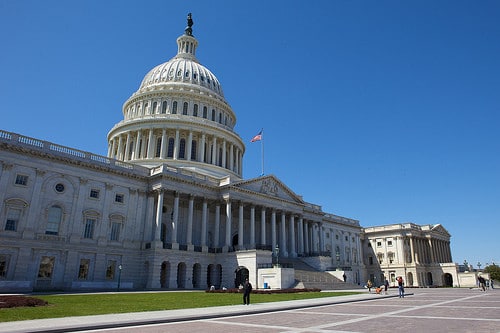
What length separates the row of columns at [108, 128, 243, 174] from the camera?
69.4 meters

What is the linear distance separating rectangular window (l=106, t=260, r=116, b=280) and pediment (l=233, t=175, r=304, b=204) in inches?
833

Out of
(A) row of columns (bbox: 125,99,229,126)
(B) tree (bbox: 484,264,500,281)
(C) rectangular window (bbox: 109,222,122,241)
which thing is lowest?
(B) tree (bbox: 484,264,500,281)

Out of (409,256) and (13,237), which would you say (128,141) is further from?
(409,256)

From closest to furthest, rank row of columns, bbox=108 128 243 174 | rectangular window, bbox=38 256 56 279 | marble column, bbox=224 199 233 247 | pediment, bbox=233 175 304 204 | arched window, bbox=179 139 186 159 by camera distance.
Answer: rectangular window, bbox=38 256 56 279, marble column, bbox=224 199 233 247, pediment, bbox=233 175 304 204, row of columns, bbox=108 128 243 174, arched window, bbox=179 139 186 159

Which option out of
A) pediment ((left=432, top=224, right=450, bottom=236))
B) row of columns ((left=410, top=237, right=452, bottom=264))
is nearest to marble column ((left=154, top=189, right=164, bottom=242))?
row of columns ((left=410, top=237, right=452, bottom=264))

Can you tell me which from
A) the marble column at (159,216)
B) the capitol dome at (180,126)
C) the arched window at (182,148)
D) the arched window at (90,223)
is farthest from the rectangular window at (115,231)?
the arched window at (182,148)

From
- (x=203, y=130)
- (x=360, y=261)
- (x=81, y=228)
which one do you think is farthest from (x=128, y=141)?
(x=360, y=261)

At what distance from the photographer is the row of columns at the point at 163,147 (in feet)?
228

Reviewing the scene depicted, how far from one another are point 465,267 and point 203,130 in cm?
8346

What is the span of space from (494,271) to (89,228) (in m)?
104

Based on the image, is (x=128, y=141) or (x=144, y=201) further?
(x=128, y=141)

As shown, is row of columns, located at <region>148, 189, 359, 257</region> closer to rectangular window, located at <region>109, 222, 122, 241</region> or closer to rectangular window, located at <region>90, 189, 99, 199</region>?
rectangular window, located at <region>109, 222, 122, 241</region>

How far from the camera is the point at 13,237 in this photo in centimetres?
4016

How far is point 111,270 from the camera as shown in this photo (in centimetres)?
4728
